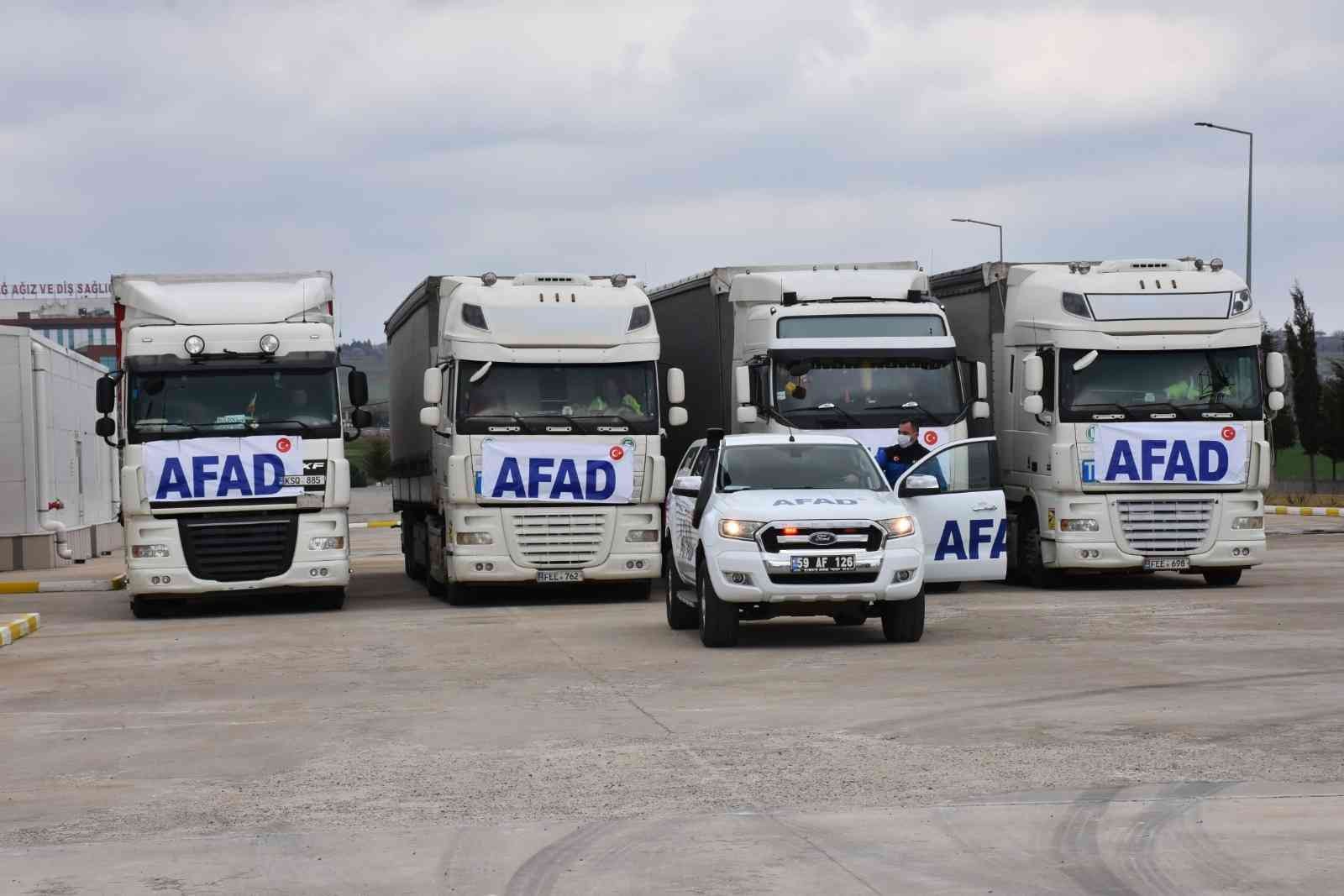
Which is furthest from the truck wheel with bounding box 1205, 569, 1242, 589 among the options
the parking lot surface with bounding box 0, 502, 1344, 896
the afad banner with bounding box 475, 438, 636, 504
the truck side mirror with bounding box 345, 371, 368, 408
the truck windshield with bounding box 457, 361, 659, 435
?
the truck side mirror with bounding box 345, 371, 368, 408

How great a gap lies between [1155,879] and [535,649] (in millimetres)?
10575

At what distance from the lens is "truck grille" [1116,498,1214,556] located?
2348 centimetres

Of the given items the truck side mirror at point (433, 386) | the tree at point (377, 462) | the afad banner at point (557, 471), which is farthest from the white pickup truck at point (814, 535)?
the tree at point (377, 462)

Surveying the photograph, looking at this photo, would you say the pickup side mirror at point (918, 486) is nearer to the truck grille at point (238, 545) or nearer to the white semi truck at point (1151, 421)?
the white semi truck at point (1151, 421)

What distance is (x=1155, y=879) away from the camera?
7.38 meters

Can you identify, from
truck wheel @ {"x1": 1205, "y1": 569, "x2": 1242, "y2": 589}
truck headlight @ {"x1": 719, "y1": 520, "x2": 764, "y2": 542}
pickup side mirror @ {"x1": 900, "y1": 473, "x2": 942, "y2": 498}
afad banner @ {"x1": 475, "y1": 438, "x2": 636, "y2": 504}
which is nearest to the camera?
truck headlight @ {"x1": 719, "y1": 520, "x2": 764, "y2": 542}

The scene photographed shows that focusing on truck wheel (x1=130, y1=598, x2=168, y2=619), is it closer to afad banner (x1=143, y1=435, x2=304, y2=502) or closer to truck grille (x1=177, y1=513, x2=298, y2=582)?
truck grille (x1=177, y1=513, x2=298, y2=582)

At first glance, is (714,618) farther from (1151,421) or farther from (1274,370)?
(1274,370)

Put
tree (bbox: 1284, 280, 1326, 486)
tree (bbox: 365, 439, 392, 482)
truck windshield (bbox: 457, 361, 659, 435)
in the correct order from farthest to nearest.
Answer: tree (bbox: 365, 439, 392, 482)
tree (bbox: 1284, 280, 1326, 486)
truck windshield (bbox: 457, 361, 659, 435)

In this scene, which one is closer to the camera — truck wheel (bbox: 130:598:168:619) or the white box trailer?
truck wheel (bbox: 130:598:168:619)

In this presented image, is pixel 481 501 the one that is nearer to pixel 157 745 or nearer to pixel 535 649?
pixel 535 649

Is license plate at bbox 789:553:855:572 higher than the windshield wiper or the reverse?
the reverse

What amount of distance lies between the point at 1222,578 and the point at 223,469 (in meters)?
12.4

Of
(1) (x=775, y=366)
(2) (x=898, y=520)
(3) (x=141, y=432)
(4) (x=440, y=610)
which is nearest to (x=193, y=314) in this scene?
(3) (x=141, y=432)
